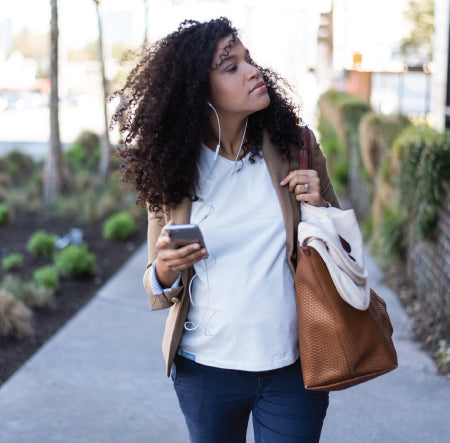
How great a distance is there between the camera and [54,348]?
4.52 meters

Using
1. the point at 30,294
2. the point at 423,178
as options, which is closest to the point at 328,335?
the point at 423,178

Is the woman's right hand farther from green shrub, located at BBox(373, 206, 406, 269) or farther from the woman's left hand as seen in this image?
green shrub, located at BBox(373, 206, 406, 269)

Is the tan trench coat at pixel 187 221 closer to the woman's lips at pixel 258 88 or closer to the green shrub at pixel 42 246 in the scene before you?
the woman's lips at pixel 258 88

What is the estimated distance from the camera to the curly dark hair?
197cm

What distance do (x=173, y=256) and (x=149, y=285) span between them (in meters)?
0.23

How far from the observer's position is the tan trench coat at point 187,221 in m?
1.92

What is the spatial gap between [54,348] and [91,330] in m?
0.43

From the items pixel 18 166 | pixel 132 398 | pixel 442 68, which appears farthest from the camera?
pixel 18 166

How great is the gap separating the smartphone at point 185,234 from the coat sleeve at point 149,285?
0.23m

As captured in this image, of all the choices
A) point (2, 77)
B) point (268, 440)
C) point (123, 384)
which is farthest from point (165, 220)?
point (2, 77)

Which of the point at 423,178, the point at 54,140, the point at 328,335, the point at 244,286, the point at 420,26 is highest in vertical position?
the point at 420,26

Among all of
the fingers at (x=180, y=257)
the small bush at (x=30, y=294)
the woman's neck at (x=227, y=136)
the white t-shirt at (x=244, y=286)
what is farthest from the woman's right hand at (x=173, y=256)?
the small bush at (x=30, y=294)

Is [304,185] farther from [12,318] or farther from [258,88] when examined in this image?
[12,318]

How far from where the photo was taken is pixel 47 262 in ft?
21.6
